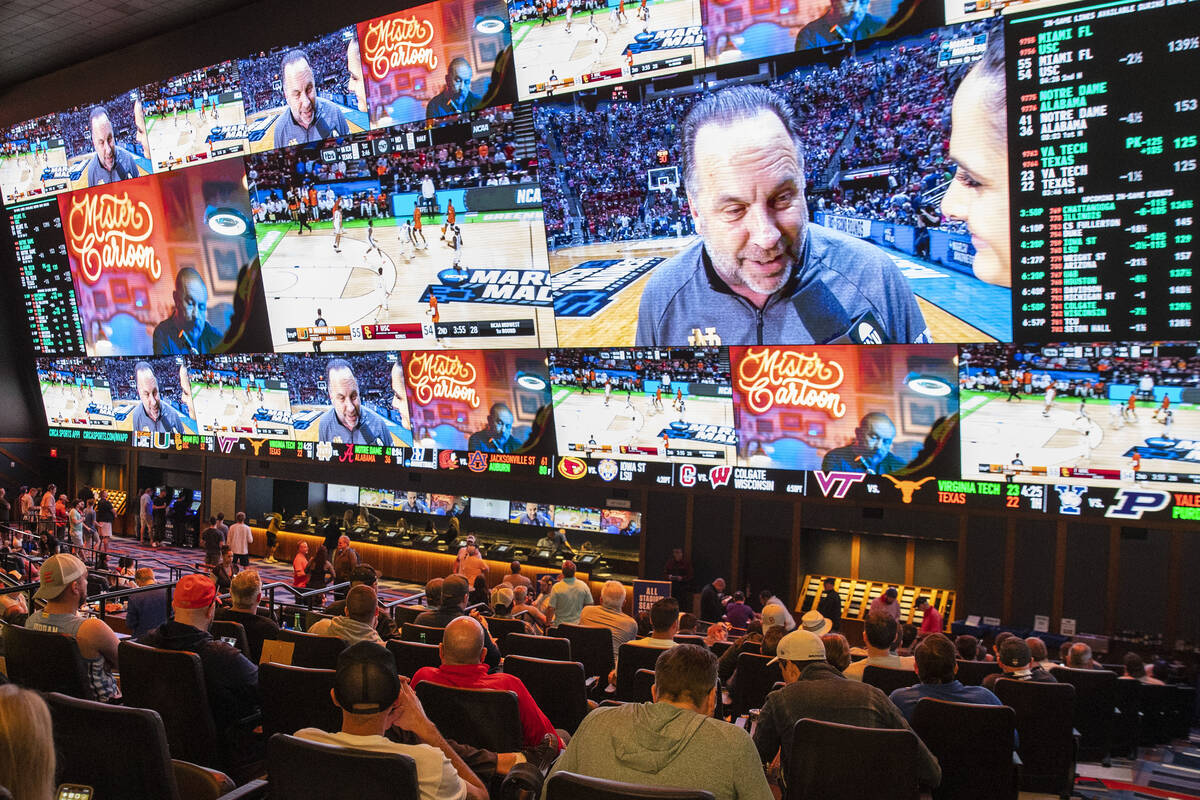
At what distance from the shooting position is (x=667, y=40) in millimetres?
9859

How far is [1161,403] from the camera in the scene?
27.8ft

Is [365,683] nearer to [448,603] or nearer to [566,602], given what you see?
[448,603]

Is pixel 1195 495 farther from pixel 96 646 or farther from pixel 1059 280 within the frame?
pixel 96 646

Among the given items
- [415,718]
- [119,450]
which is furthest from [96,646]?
[119,450]

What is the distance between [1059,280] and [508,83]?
6.39 metres

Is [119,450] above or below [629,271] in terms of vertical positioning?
below

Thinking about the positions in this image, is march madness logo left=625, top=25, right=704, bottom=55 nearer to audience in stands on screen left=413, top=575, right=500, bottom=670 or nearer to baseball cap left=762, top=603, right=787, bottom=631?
baseball cap left=762, top=603, right=787, bottom=631

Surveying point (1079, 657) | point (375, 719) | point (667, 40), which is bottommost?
point (1079, 657)

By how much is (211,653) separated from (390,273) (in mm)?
9062

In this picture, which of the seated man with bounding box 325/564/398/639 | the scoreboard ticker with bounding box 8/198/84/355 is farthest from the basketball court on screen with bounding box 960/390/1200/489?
the scoreboard ticker with bounding box 8/198/84/355

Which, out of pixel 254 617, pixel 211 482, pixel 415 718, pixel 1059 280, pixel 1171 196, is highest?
pixel 1171 196

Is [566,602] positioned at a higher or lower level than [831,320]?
lower

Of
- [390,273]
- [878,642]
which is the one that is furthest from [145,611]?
[390,273]

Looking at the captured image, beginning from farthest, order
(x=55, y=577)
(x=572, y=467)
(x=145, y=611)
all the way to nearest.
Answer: (x=572, y=467), (x=145, y=611), (x=55, y=577)
